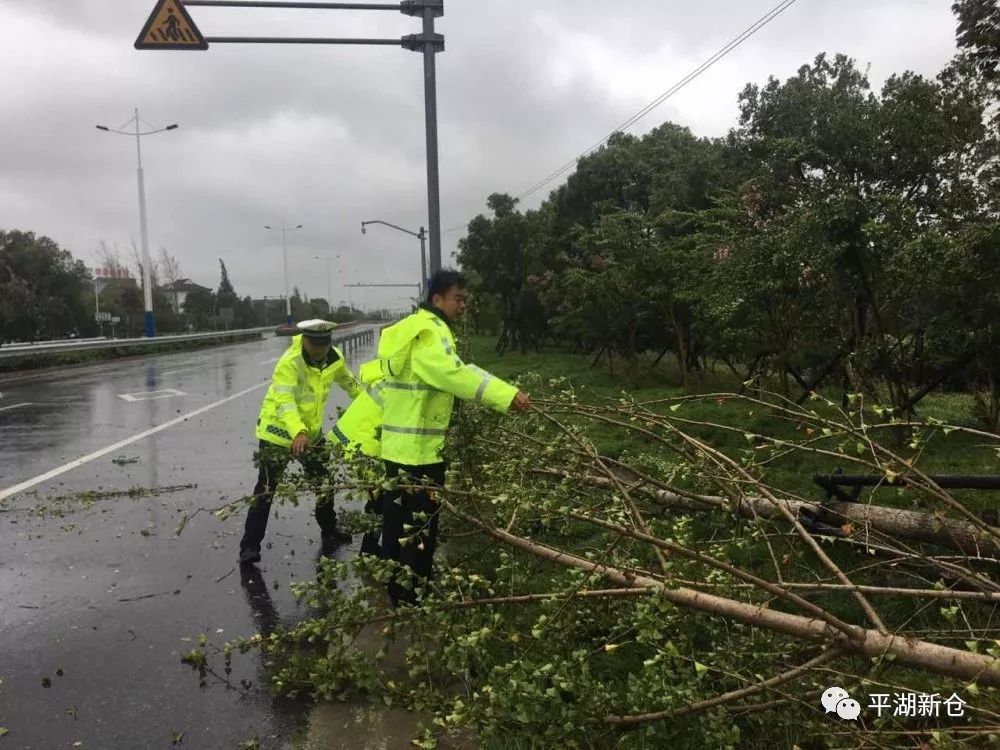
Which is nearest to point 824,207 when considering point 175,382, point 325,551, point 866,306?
point 866,306

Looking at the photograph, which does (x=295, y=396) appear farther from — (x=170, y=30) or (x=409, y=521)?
Answer: (x=170, y=30)

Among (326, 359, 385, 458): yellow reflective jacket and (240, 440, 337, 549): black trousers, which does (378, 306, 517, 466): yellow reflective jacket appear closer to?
(326, 359, 385, 458): yellow reflective jacket

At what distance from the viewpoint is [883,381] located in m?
8.09

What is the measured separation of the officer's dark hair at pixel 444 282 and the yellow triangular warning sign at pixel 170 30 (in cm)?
665

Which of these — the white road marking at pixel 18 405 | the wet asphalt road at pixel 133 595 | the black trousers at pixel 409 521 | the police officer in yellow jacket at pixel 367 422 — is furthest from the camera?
the white road marking at pixel 18 405

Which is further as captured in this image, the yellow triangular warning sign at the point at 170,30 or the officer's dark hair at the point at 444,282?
the yellow triangular warning sign at the point at 170,30

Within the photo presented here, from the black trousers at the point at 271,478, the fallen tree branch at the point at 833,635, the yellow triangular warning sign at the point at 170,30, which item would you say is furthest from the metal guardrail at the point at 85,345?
the fallen tree branch at the point at 833,635

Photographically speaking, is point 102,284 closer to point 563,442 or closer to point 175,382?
point 175,382

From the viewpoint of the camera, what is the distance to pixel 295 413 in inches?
192

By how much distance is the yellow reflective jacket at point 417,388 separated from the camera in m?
3.60

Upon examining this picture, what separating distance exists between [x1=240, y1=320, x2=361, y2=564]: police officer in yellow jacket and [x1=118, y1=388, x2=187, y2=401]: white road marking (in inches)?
440

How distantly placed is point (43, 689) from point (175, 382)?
54.3 ft

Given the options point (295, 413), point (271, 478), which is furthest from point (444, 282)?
point (271, 478)

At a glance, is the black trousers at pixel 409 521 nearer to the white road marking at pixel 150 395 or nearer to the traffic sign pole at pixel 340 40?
the traffic sign pole at pixel 340 40
